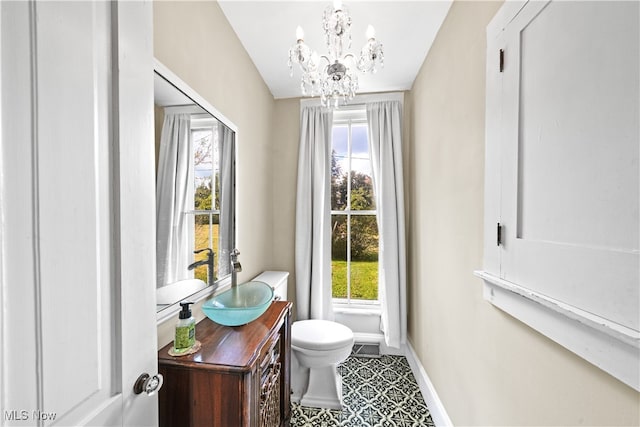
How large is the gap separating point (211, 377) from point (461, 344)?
1202 mm

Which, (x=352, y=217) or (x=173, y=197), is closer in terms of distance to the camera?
(x=173, y=197)

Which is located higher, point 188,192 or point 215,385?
point 188,192

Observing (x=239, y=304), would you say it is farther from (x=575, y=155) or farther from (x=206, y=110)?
(x=575, y=155)

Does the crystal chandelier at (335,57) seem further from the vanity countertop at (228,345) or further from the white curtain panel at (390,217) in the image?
the vanity countertop at (228,345)

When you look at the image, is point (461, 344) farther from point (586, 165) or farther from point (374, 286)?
point (374, 286)

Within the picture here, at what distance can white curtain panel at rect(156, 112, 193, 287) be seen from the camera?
109 centimetres

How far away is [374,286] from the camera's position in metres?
2.75

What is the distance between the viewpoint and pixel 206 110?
4.55ft

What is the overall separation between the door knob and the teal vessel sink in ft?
1.73

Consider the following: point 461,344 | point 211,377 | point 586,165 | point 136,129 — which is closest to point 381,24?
point 586,165

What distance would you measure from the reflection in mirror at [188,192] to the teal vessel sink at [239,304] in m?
0.11

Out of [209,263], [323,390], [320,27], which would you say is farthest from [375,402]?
[320,27]

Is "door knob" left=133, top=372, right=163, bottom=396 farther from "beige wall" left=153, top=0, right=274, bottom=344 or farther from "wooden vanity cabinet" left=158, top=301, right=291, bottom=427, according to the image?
"beige wall" left=153, top=0, right=274, bottom=344

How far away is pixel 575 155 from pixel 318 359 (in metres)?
1.70
